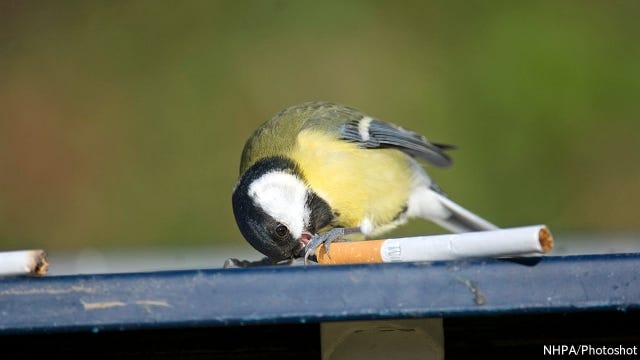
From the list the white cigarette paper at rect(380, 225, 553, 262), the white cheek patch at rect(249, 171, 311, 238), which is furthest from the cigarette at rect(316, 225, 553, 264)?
the white cheek patch at rect(249, 171, 311, 238)

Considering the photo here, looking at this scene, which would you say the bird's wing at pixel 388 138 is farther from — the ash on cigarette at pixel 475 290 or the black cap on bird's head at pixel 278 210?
the ash on cigarette at pixel 475 290

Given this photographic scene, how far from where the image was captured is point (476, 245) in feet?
4.49

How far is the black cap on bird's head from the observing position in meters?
2.57

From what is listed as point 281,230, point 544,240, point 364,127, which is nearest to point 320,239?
point 281,230

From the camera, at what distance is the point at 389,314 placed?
1359 millimetres

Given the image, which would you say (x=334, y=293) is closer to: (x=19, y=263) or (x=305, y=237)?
(x=19, y=263)

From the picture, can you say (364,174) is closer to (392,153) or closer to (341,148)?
(341,148)

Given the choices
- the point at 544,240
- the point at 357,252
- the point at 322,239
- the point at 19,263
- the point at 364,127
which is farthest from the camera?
the point at 364,127

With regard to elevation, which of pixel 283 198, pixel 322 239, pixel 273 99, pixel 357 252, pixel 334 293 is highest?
pixel 273 99

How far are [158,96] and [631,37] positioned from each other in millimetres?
1968

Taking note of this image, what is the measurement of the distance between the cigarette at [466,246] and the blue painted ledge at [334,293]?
1.1 inches

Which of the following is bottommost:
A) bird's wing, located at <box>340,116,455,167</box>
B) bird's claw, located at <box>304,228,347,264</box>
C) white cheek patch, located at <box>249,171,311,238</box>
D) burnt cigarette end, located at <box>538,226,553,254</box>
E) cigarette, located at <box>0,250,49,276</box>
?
burnt cigarette end, located at <box>538,226,553,254</box>

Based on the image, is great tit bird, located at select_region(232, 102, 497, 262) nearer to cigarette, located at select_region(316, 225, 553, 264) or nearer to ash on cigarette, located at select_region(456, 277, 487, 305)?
cigarette, located at select_region(316, 225, 553, 264)

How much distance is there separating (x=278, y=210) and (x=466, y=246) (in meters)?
1.27
